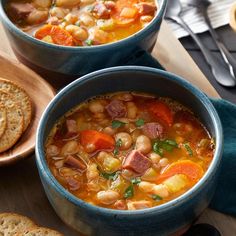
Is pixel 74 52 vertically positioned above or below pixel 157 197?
above

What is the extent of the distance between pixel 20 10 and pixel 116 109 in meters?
0.76

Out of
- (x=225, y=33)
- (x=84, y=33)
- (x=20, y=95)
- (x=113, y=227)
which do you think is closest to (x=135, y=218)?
(x=113, y=227)

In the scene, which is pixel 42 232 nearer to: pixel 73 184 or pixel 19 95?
pixel 73 184

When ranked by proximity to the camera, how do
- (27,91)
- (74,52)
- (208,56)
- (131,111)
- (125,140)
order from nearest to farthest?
(125,140) < (131,111) < (74,52) < (27,91) < (208,56)

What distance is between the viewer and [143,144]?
8.02ft

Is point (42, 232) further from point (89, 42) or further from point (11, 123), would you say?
point (89, 42)

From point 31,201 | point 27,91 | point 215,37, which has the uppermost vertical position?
point 27,91

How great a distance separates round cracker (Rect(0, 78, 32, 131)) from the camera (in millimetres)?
2700

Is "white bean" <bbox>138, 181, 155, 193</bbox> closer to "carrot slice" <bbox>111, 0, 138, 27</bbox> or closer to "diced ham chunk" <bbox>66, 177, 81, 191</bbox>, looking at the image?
"diced ham chunk" <bbox>66, 177, 81, 191</bbox>

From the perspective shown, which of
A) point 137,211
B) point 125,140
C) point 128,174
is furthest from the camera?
point 125,140

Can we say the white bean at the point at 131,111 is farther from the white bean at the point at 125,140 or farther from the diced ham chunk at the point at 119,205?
the diced ham chunk at the point at 119,205

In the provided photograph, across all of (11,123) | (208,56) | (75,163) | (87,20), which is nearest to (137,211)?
(75,163)

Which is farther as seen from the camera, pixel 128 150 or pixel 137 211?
pixel 128 150

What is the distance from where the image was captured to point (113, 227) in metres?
2.20
